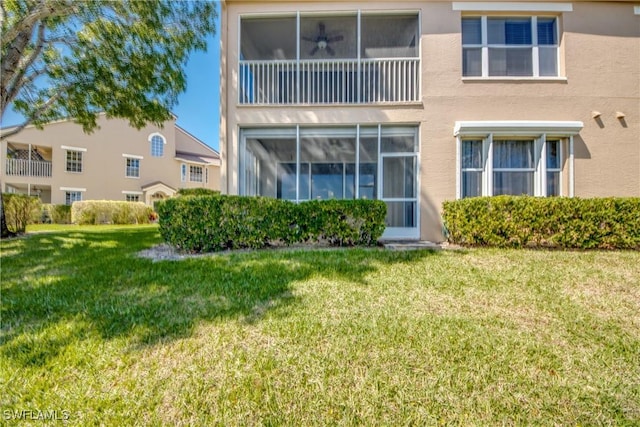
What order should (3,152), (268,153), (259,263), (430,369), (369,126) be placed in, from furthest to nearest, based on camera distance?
(3,152) < (268,153) < (369,126) < (259,263) < (430,369)

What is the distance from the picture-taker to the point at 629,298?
3.75 metres

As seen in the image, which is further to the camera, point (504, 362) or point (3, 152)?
point (3, 152)

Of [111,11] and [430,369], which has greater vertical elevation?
[111,11]

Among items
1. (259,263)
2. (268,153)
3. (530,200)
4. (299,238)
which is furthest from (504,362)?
(268,153)

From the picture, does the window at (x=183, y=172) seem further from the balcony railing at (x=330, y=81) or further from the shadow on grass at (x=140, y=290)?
the shadow on grass at (x=140, y=290)

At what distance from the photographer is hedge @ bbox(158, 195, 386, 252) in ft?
20.4

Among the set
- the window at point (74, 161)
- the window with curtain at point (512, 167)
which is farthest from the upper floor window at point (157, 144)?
the window with curtain at point (512, 167)

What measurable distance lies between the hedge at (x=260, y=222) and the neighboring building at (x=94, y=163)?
14.4 meters

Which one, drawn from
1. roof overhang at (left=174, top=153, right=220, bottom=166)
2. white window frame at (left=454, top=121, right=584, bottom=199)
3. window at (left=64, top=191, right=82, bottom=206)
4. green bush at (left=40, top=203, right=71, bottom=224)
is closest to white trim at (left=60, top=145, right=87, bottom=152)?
window at (left=64, top=191, right=82, bottom=206)

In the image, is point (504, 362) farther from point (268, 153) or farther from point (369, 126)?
point (268, 153)

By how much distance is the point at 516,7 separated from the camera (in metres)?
7.79

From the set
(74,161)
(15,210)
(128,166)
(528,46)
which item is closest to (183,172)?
(128,166)

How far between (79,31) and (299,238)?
8016 mm

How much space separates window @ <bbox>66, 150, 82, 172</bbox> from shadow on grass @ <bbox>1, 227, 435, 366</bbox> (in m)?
19.1
